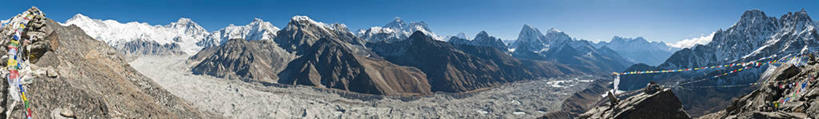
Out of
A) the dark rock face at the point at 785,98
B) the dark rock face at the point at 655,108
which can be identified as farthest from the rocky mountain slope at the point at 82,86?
the dark rock face at the point at 785,98

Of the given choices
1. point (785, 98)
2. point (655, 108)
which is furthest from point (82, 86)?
point (785, 98)

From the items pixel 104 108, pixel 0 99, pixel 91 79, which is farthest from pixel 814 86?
pixel 91 79

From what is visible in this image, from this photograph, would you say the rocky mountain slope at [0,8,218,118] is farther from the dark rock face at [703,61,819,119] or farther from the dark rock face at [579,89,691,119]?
the dark rock face at [703,61,819,119]

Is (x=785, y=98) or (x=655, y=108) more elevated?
(x=785, y=98)

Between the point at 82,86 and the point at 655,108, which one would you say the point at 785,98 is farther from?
the point at 82,86

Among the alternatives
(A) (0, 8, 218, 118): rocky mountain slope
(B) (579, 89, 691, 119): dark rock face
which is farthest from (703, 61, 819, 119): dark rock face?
(A) (0, 8, 218, 118): rocky mountain slope

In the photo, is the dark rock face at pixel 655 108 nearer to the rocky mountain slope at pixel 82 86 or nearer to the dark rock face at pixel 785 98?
the dark rock face at pixel 785 98
